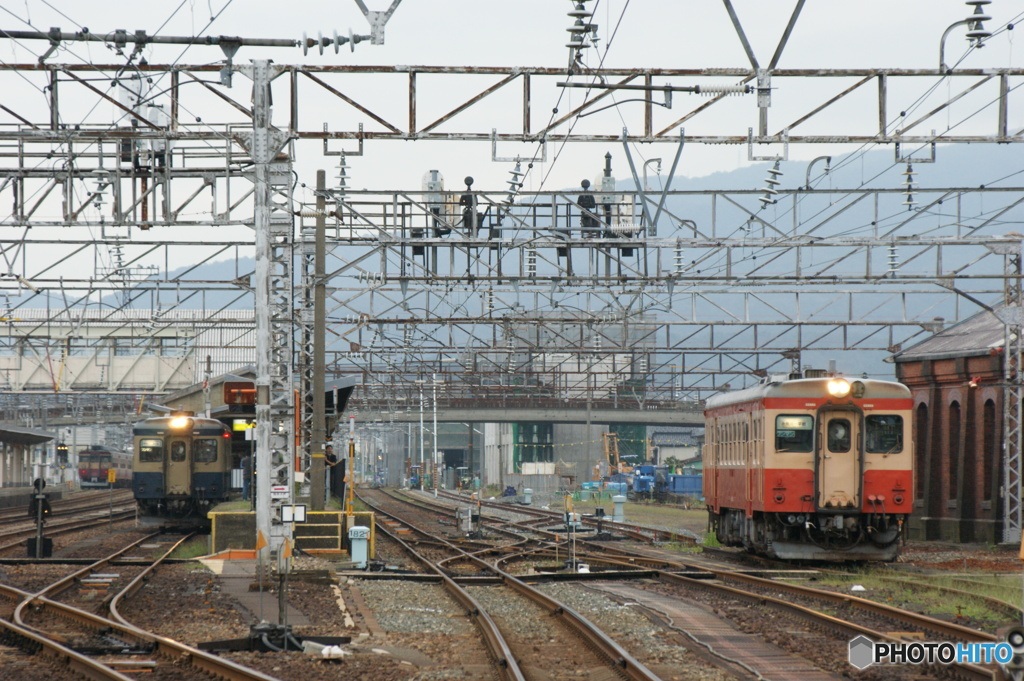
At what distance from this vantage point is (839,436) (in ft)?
63.5

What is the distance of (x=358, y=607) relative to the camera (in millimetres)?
14266

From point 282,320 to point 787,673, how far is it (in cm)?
1192

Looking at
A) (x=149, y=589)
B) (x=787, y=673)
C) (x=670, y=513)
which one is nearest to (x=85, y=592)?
(x=149, y=589)

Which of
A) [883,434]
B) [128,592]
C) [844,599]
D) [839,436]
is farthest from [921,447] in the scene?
[128,592]

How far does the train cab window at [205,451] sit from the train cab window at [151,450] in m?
0.84

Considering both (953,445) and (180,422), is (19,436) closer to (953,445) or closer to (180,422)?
(180,422)

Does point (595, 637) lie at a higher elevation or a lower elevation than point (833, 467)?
lower

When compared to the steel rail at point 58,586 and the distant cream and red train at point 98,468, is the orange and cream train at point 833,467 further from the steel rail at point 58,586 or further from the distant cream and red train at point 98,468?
the distant cream and red train at point 98,468

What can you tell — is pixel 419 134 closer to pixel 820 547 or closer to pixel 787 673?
pixel 820 547

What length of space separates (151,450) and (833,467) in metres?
18.9

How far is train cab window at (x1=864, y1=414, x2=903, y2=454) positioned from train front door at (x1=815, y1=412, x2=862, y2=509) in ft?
0.58

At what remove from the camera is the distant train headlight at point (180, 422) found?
31609 millimetres

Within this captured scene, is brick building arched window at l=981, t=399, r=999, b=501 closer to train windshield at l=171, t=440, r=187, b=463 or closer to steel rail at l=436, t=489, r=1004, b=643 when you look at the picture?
steel rail at l=436, t=489, r=1004, b=643

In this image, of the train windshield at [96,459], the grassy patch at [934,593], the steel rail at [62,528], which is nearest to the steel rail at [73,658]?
the grassy patch at [934,593]
